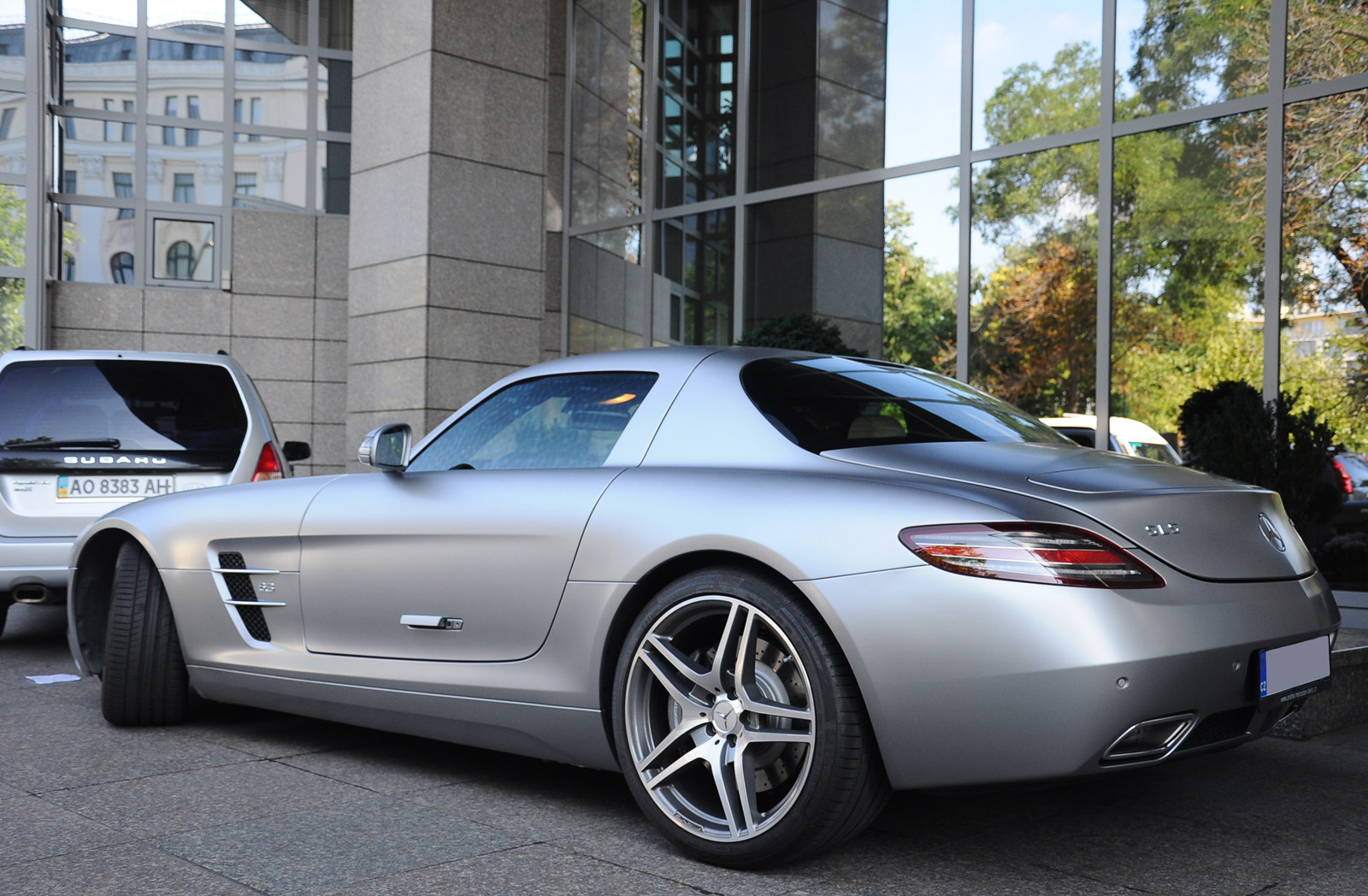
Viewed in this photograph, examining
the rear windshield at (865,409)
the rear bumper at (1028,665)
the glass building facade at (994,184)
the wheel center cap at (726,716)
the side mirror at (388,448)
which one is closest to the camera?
the rear bumper at (1028,665)

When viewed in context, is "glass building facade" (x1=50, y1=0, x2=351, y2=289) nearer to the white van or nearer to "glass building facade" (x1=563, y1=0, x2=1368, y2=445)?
"glass building facade" (x1=563, y1=0, x2=1368, y2=445)

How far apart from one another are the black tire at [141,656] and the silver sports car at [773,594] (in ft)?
1.49

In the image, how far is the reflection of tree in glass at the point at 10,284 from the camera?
49.4ft

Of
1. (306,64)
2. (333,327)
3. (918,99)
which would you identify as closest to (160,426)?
(918,99)

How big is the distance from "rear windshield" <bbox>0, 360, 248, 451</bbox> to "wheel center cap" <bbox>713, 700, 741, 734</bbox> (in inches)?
172

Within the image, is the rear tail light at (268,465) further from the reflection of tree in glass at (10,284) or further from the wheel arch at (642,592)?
the reflection of tree in glass at (10,284)

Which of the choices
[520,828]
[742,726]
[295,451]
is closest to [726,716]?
[742,726]

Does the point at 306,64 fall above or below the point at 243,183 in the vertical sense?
above

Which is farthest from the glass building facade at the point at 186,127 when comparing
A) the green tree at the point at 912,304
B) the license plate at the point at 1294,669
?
the license plate at the point at 1294,669

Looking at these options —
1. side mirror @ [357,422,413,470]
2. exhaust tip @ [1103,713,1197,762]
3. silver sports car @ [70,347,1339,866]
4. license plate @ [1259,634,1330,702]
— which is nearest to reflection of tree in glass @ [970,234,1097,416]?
silver sports car @ [70,347,1339,866]

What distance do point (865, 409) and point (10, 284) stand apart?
1472 cm

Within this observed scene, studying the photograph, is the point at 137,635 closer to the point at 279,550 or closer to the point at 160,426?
the point at 279,550

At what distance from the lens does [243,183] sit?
16.5 m

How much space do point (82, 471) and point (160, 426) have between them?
436mm
